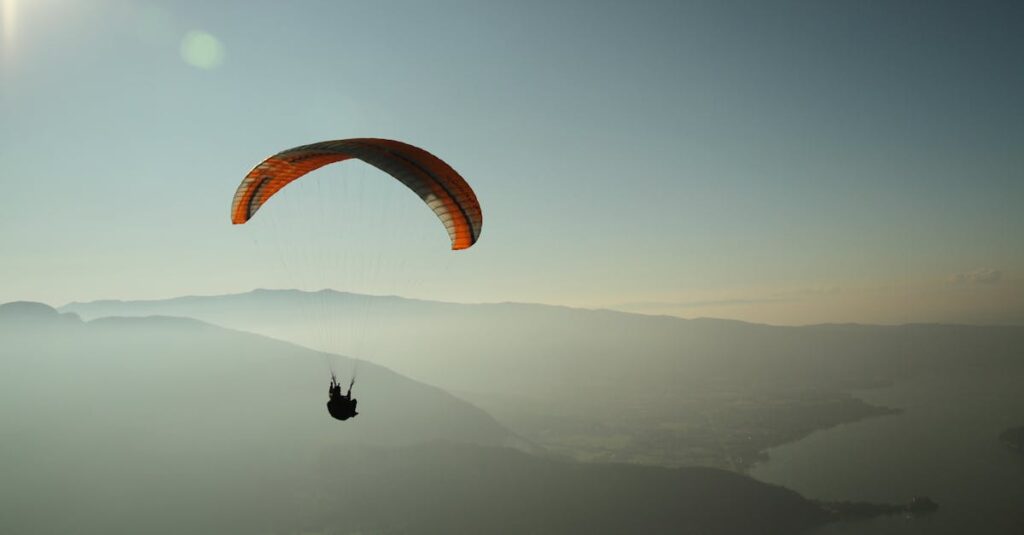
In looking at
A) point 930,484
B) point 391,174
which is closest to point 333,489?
point 391,174

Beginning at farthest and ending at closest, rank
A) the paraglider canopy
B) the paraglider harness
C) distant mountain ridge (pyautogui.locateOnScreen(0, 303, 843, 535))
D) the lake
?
distant mountain ridge (pyautogui.locateOnScreen(0, 303, 843, 535)), the lake, the paraglider canopy, the paraglider harness

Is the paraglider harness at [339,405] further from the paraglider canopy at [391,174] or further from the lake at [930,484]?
the lake at [930,484]

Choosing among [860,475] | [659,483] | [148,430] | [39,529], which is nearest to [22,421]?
[148,430]

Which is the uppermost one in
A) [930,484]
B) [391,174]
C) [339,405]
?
[391,174]

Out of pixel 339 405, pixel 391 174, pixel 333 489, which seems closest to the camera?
pixel 339 405

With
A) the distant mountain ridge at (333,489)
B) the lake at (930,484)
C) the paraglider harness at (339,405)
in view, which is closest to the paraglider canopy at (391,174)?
the paraglider harness at (339,405)

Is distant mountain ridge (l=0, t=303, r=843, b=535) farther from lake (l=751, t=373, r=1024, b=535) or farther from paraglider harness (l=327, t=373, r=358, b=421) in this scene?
paraglider harness (l=327, t=373, r=358, b=421)

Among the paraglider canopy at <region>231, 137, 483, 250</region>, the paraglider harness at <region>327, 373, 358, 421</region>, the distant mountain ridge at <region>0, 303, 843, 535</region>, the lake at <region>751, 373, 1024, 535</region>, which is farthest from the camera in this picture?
the distant mountain ridge at <region>0, 303, 843, 535</region>

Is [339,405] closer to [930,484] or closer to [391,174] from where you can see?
[391,174]

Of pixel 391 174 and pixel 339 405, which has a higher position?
pixel 391 174

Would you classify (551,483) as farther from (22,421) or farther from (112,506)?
(22,421)

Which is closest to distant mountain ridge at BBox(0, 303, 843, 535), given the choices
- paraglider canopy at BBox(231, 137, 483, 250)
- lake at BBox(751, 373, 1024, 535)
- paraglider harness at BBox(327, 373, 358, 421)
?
lake at BBox(751, 373, 1024, 535)
